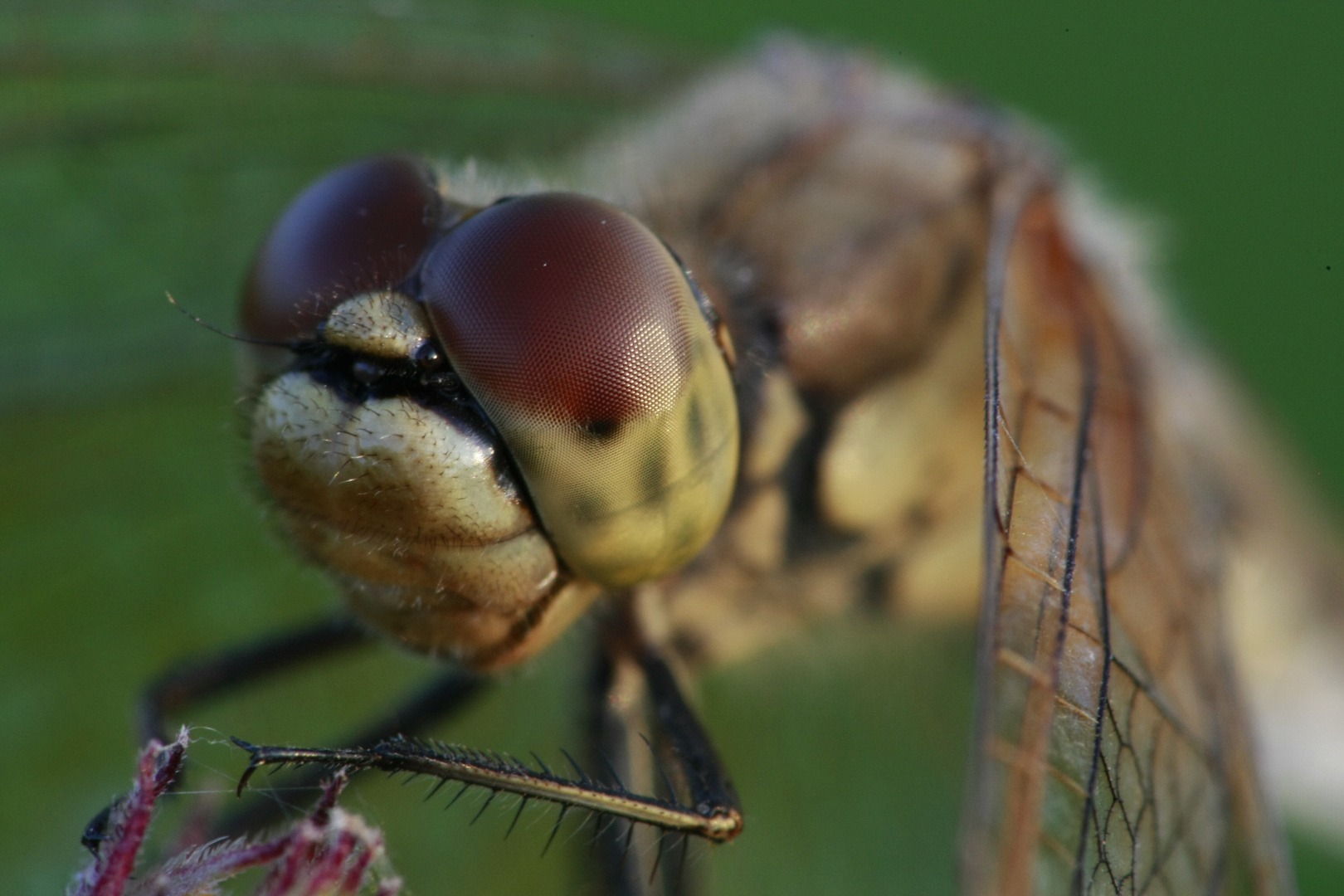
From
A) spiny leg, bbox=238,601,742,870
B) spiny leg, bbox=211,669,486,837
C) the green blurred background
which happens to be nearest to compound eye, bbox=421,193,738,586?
spiny leg, bbox=238,601,742,870

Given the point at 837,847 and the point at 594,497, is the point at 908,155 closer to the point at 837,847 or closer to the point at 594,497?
the point at 594,497

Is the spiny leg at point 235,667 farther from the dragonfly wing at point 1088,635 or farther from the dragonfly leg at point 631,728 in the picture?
the dragonfly wing at point 1088,635

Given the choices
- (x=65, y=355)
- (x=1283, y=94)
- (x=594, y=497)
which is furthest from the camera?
(x=1283, y=94)

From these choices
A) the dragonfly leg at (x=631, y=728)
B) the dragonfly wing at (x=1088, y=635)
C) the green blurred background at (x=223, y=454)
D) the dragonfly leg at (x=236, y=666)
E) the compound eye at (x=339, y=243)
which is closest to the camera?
the dragonfly wing at (x=1088, y=635)

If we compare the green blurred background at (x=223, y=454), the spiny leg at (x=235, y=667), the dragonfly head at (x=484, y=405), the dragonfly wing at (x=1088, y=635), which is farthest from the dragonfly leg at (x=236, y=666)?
the dragonfly wing at (x=1088, y=635)

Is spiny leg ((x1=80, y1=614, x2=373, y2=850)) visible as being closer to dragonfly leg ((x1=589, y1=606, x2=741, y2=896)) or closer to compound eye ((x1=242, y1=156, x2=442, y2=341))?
dragonfly leg ((x1=589, y1=606, x2=741, y2=896))

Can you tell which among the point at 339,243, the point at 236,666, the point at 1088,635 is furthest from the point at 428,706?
the point at 1088,635

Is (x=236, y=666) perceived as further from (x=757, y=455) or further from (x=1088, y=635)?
(x=1088, y=635)

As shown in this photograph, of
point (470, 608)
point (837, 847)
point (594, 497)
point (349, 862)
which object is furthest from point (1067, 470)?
point (837, 847)
